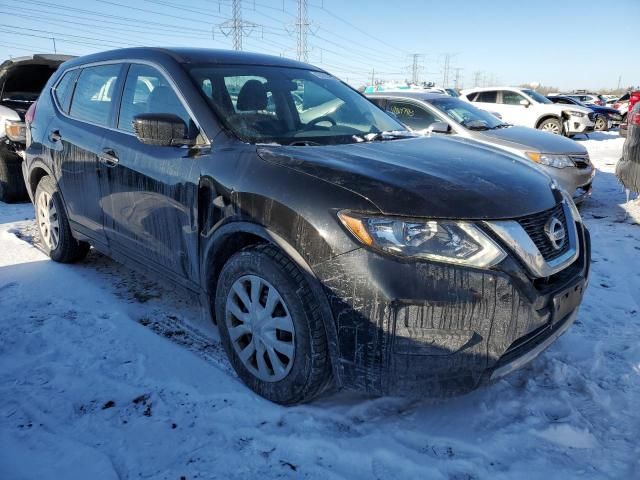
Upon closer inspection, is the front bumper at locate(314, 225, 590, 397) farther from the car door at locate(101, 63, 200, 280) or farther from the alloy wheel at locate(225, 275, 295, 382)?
the car door at locate(101, 63, 200, 280)

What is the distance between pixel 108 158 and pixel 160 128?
0.87m

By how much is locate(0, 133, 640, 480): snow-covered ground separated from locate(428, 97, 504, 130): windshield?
13.2 feet

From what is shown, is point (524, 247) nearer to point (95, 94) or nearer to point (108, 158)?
point (108, 158)

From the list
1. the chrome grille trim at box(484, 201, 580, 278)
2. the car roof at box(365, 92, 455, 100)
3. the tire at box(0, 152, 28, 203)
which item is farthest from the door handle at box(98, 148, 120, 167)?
the car roof at box(365, 92, 455, 100)

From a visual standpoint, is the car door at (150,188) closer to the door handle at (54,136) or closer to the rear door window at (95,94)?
the rear door window at (95,94)

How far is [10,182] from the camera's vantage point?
640cm

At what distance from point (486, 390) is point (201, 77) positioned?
2.32m

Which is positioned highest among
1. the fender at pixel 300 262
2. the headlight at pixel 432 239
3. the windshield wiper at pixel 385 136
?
the windshield wiper at pixel 385 136

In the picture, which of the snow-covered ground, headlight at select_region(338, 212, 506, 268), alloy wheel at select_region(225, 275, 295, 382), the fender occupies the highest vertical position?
headlight at select_region(338, 212, 506, 268)

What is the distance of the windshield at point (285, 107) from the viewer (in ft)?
8.73

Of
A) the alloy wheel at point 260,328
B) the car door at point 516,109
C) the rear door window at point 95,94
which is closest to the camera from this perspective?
the alloy wheel at point 260,328

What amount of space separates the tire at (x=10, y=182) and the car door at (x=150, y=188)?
13.1 ft

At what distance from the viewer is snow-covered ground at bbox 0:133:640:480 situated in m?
1.97

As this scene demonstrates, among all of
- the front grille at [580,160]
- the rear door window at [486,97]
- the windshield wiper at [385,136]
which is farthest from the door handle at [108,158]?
the rear door window at [486,97]
